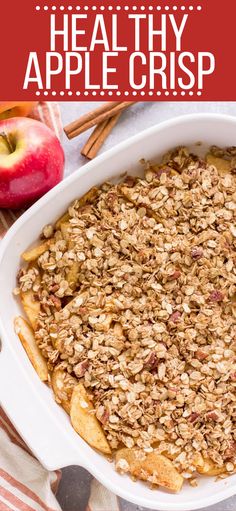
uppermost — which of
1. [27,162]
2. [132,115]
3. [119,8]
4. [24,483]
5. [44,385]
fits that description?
[119,8]

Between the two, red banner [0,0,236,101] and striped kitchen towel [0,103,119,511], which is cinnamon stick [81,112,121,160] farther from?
striped kitchen towel [0,103,119,511]

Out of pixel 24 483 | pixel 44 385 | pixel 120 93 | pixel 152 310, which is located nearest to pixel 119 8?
pixel 120 93

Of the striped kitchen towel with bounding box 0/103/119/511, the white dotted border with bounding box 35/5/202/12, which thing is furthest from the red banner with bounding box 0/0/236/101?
the striped kitchen towel with bounding box 0/103/119/511

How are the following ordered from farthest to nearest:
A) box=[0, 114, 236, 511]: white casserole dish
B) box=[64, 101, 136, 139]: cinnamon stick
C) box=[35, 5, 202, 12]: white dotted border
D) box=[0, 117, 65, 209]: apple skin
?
box=[64, 101, 136, 139]: cinnamon stick < box=[35, 5, 202, 12]: white dotted border < box=[0, 117, 65, 209]: apple skin < box=[0, 114, 236, 511]: white casserole dish

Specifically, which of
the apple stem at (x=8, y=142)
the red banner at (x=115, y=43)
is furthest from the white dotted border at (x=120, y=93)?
the apple stem at (x=8, y=142)

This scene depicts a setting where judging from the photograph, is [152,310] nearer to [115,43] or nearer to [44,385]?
[44,385]

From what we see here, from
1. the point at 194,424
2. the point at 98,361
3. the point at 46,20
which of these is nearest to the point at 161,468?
the point at 194,424
